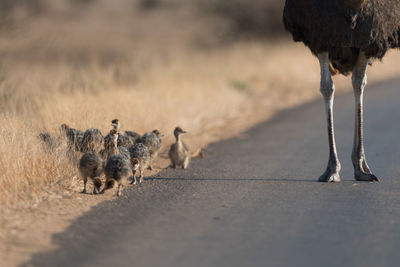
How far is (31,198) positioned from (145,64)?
13.2 meters

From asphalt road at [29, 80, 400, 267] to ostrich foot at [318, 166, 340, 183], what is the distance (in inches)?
5.0

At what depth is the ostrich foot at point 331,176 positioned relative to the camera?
31.3 ft

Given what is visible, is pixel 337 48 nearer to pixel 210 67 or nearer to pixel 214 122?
pixel 214 122

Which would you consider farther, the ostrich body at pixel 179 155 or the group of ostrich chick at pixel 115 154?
the ostrich body at pixel 179 155

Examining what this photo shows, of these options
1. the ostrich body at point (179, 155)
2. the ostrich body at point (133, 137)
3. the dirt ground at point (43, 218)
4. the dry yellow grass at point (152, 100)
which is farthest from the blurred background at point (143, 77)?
the ostrich body at point (179, 155)

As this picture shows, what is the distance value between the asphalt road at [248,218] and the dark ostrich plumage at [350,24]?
1544mm

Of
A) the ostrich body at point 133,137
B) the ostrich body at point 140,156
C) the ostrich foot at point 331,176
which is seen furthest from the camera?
the ostrich body at point 133,137

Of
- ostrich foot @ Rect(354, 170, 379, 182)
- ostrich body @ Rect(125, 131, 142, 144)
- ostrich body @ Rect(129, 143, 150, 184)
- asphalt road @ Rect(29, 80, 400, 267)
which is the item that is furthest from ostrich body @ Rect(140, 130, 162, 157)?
ostrich foot @ Rect(354, 170, 379, 182)

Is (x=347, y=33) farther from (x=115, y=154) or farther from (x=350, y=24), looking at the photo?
(x=115, y=154)

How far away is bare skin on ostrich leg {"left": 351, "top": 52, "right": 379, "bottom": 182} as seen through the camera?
9.66m

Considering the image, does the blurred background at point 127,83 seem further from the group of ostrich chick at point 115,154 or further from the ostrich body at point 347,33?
the ostrich body at point 347,33

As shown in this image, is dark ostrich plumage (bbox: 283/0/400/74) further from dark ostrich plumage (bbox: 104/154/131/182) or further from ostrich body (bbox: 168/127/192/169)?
dark ostrich plumage (bbox: 104/154/131/182)

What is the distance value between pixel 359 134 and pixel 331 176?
0.67 meters

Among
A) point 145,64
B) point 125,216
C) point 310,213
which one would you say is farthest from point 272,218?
point 145,64
